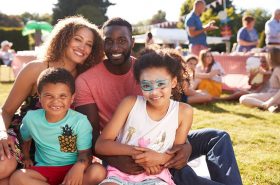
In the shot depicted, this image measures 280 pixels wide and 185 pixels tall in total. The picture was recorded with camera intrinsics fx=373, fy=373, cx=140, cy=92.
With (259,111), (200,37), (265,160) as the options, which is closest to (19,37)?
(200,37)

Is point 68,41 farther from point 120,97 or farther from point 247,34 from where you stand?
point 247,34

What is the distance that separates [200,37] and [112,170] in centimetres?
705

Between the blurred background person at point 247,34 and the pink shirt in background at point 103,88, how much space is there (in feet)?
25.7

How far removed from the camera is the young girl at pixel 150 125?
2.54 m

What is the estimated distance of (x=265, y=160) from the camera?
4.15 m

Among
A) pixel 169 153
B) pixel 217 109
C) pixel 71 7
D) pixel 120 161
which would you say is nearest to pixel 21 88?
pixel 120 161

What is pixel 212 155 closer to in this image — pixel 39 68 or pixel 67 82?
pixel 67 82

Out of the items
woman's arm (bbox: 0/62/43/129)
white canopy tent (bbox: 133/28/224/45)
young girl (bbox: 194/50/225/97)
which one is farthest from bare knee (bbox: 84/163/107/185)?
white canopy tent (bbox: 133/28/224/45)

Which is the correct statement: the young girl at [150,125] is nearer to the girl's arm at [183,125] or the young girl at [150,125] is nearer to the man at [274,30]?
the girl's arm at [183,125]

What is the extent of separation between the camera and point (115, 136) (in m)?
2.61

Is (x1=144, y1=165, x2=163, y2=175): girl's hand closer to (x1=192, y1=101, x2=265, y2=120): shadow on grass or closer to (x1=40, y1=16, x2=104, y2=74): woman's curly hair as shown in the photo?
(x1=40, y1=16, x2=104, y2=74): woman's curly hair

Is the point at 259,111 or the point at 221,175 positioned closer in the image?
the point at 221,175

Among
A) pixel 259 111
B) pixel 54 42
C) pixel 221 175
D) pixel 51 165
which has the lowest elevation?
pixel 259 111

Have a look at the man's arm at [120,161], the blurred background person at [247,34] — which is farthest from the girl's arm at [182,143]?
the blurred background person at [247,34]
